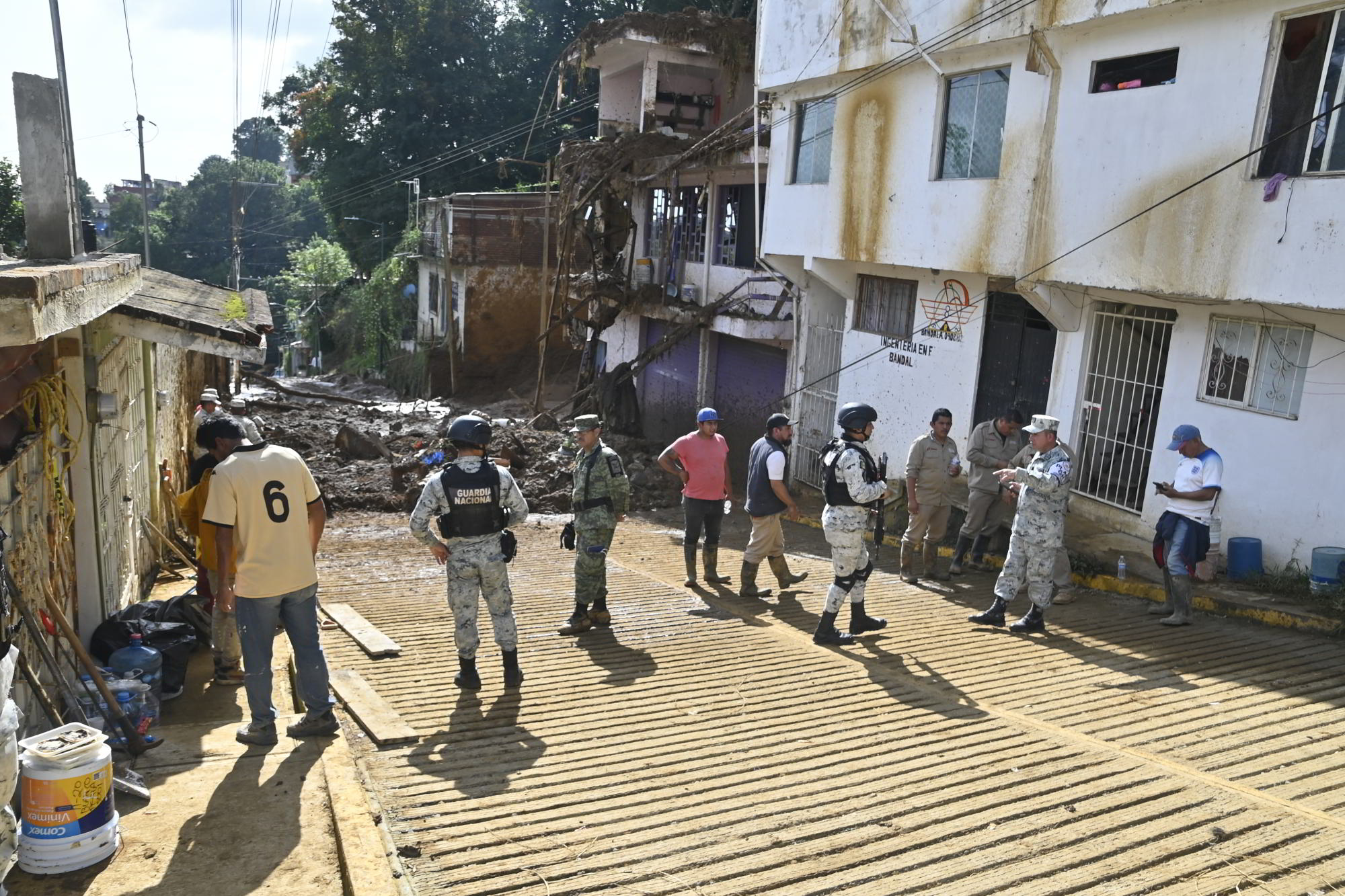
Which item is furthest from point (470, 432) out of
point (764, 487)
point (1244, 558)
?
point (1244, 558)

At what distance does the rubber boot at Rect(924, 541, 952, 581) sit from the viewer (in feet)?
32.7

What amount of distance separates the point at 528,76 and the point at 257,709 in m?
37.6

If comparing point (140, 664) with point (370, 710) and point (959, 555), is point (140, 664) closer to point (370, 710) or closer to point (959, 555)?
point (370, 710)

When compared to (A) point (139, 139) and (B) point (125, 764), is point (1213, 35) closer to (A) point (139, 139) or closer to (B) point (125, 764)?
(B) point (125, 764)

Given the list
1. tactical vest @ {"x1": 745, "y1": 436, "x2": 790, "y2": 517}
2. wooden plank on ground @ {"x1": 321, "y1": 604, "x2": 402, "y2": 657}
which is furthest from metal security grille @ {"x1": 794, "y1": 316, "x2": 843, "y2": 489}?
wooden plank on ground @ {"x1": 321, "y1": 604, "x2": 402, "y2": 657}

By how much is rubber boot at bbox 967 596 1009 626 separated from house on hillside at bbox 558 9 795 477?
925 centimetres

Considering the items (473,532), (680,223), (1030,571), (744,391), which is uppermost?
(680,223)

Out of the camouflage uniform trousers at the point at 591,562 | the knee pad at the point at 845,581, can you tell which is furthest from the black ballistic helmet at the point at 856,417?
the camouflage uniform trousers at the point at 591,562

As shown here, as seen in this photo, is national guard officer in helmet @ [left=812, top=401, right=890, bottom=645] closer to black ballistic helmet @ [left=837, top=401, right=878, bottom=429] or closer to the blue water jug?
black ballistic helmet @ [left=837, top=401, right=878, bottom=429]

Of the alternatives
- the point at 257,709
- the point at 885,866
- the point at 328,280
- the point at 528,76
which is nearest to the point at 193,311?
the point at 257,709

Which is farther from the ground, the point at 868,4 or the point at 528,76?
the point at 528,76

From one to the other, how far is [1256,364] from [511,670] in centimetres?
750

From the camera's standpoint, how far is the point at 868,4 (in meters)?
13.2

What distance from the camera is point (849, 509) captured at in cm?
756
